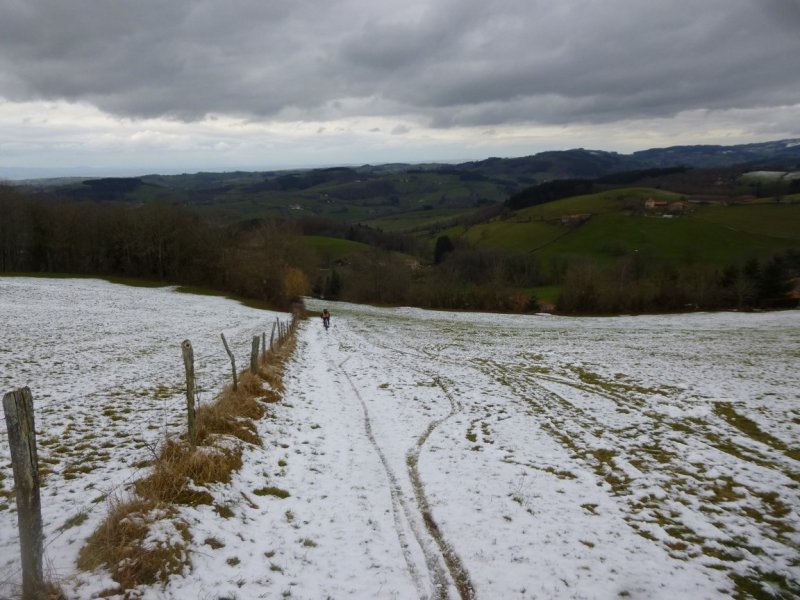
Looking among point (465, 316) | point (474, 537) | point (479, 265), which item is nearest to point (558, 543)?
point (474, 537)

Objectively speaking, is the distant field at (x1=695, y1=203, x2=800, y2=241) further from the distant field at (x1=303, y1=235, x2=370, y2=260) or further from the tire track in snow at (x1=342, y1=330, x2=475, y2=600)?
the tire track in snow at (x1=342, y1=330, x2=475, y2=600)

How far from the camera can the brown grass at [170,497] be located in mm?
5777

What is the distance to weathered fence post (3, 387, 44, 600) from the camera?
4.86m

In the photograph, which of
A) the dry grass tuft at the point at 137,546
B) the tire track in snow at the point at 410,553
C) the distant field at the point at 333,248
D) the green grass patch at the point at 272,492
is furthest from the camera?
the distant field at the point at 333,248

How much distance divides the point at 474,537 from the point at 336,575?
97.4 inches

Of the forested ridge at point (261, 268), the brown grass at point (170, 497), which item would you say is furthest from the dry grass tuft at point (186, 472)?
the forested ridge at point (261, 268)

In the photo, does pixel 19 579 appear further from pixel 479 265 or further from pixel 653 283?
pixel 479 265

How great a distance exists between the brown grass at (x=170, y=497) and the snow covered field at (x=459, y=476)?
0.27 meters

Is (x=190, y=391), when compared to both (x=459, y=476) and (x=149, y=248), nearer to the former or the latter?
(x=459, y=476)

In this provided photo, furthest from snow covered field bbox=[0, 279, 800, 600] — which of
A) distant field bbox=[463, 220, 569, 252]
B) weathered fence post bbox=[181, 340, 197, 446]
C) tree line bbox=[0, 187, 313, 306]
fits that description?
distant field bbox=[463, 220, 569, 252]

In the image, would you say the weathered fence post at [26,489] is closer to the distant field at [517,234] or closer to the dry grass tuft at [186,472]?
the dry grass tuft at [186,472]

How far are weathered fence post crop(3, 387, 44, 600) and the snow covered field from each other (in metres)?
0.44

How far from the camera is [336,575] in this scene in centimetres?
656

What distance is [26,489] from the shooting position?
502cm
